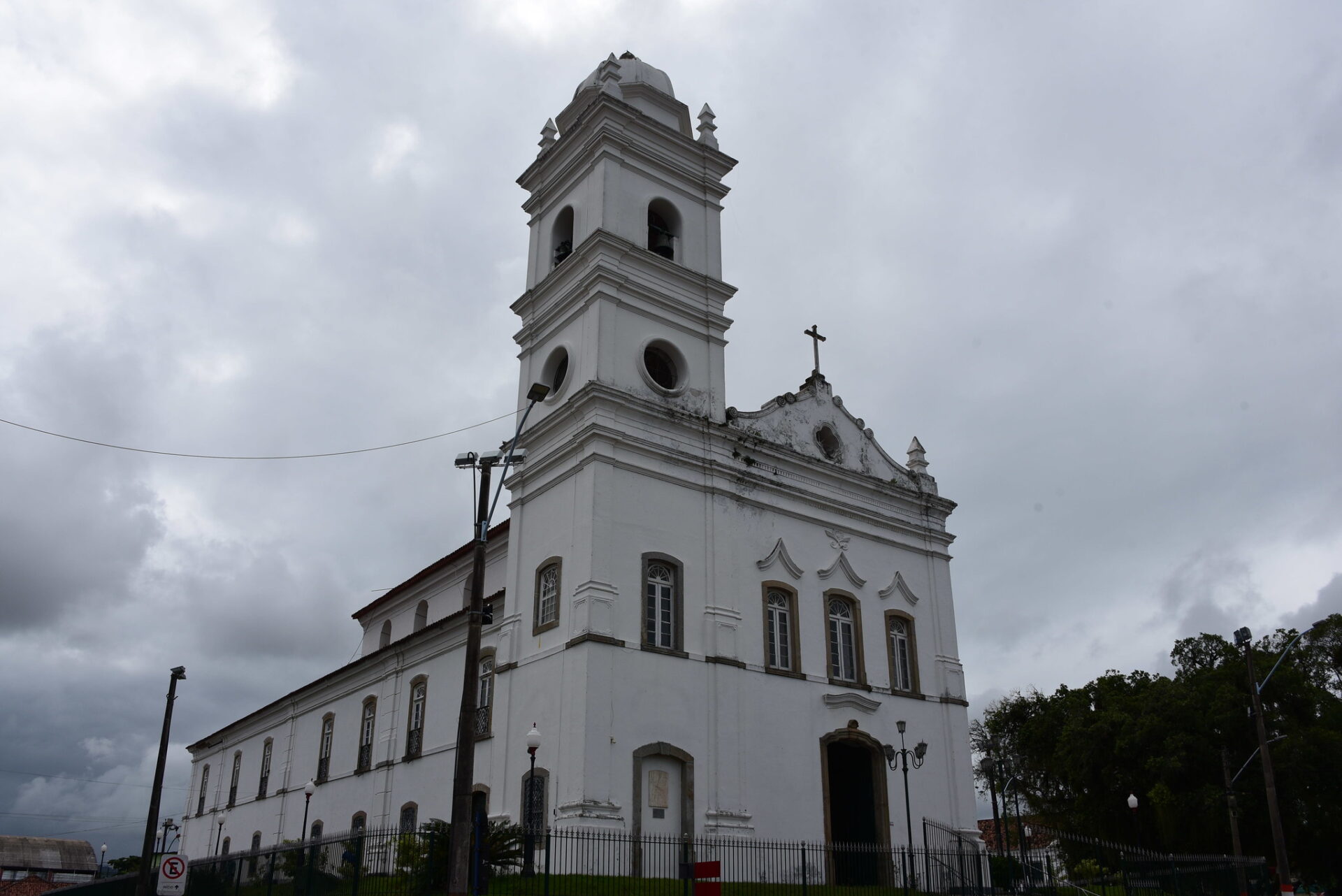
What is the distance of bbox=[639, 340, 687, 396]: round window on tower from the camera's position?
25.1 m

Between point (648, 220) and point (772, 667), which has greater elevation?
point (648, 220)

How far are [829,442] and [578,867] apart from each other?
12159 millimetres

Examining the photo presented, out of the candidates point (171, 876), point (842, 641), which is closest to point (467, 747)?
point (171, 876)

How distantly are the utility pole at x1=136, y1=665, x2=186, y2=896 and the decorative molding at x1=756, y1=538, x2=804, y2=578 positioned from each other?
42.1ft

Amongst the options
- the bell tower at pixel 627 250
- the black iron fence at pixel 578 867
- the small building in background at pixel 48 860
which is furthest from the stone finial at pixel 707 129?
the small building in background at pixel 48 860

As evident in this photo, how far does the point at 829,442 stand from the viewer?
27.1 metres

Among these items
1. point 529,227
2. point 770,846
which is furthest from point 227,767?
point 770,846

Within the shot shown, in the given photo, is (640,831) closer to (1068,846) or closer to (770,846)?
(770,846)

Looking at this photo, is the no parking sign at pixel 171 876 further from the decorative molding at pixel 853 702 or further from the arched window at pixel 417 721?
the decorative molding at pixel 853 702

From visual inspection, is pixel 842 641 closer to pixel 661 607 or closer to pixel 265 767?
pixel 661 607

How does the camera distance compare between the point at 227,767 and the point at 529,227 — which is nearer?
the point at 529,227

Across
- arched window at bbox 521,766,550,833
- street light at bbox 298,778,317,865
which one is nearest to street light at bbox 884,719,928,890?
arched window at bbox 521,766,550,833

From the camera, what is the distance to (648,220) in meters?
27.1

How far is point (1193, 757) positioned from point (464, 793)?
26642 millimetres
